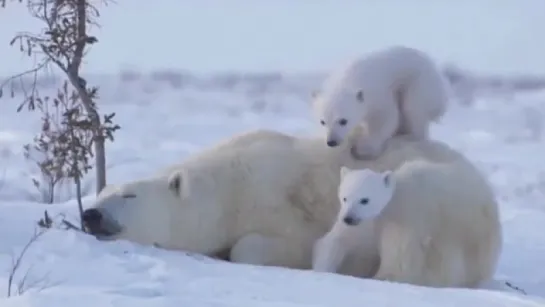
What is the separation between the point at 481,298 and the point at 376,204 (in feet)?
3.95

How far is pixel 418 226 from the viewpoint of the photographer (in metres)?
5.14

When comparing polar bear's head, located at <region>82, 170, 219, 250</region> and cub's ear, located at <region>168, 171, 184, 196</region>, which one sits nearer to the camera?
polar bear's head, located at <region>82, 170, 219, 250</region>

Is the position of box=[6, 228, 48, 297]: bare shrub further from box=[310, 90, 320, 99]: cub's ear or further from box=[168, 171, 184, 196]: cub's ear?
box=[310, 90, 320, 99]: cub's ear

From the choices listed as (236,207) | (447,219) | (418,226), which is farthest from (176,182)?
(447,219)

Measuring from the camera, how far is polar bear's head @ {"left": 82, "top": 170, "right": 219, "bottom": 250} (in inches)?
213

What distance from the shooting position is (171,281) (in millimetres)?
4055

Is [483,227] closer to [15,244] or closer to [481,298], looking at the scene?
[481,298]

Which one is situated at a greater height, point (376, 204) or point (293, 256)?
point (376, 204)

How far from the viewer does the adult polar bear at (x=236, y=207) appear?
5477 millimetres

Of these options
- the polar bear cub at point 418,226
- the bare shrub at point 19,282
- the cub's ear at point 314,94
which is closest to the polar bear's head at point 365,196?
the polar bear cub at point 418,226

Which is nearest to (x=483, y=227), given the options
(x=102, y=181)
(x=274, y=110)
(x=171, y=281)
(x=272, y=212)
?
(x=272, y=212)

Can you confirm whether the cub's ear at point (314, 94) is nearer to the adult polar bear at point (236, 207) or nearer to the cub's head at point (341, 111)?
the cub's head at point (341, 111)

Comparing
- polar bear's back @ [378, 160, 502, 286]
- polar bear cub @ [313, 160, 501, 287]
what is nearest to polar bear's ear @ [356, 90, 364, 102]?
polar bear's back @ [378, 160, 502, 286]

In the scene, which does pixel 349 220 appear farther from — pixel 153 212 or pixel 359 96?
pixel 359 96
